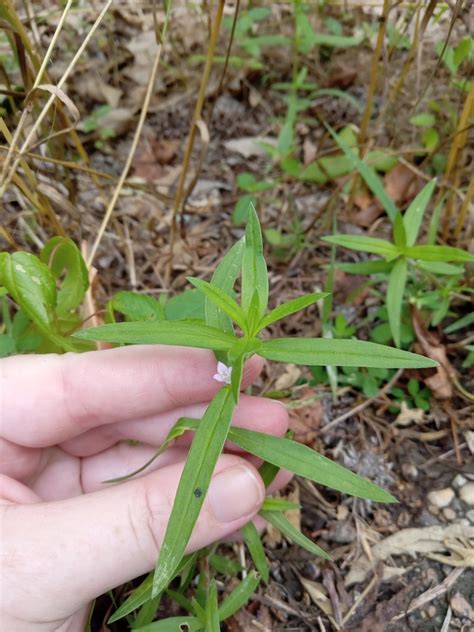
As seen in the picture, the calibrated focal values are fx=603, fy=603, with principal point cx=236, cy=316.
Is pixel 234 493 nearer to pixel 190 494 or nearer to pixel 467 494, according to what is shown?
pixel 190 494

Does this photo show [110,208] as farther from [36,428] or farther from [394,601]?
[394,601]

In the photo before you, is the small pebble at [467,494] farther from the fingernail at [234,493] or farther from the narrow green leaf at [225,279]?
the narrow green leaf at [225,279]

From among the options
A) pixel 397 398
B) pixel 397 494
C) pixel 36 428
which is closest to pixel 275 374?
pixel 397 398

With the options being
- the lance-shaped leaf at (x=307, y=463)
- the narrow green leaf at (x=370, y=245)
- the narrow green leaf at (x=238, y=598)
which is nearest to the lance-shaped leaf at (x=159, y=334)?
the lance-shaped leaf at (x=307, y=463)

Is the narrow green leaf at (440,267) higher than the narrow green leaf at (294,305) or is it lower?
lower

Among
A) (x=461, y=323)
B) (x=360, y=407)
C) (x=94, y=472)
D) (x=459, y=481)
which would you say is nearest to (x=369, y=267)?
(x=461, y=323)

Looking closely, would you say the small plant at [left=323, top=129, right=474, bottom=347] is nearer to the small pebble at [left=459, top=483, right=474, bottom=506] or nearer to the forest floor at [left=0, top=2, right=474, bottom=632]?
the forest floor at [left=0, top=2, right=474, bottom=632]
